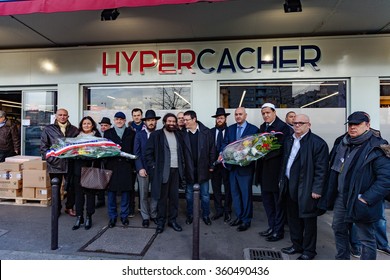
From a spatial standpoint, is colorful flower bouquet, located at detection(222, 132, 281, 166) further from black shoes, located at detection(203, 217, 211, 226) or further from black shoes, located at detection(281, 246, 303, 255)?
black shoes, located at detection(281, 246, 303, 255)

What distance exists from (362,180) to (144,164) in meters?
3.02

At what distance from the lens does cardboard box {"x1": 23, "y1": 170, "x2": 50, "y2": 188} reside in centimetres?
554

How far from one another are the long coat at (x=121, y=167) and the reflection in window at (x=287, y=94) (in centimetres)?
277

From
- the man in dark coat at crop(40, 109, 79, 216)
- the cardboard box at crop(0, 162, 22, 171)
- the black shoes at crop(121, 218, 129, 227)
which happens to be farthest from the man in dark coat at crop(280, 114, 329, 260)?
the cardboard box at crop(0, 162, 22, 171)

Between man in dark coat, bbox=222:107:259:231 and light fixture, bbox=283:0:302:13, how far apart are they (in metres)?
1.95

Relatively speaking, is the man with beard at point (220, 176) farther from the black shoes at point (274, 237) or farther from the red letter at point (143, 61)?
the red letter at point (143, 61)

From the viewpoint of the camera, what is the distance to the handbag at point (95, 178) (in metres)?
4.09

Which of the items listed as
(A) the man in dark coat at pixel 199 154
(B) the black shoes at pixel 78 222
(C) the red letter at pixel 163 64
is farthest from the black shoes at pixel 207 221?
(C) the red letter at pixel 163 64

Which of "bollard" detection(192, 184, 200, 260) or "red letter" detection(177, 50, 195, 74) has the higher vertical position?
"red letter" detection(177, 50, 195, 74)

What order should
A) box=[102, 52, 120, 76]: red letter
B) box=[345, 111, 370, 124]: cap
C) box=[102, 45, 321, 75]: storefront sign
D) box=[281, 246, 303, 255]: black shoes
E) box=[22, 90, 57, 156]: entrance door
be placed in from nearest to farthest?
box=[345, 111, 370, 124]: cap < box=[281, 246, 303, 255]: black shoes < box=[102, 45, 321, 75]: storefront sign < box=[102, 52, 120, 76]: red letter < box=[22, 90, 57, 156]: entrance door

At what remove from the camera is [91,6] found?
4.04m

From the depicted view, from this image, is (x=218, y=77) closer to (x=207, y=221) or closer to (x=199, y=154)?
(x=199, y=154)

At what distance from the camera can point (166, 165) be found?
13.6 feet

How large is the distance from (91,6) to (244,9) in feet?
8.60
